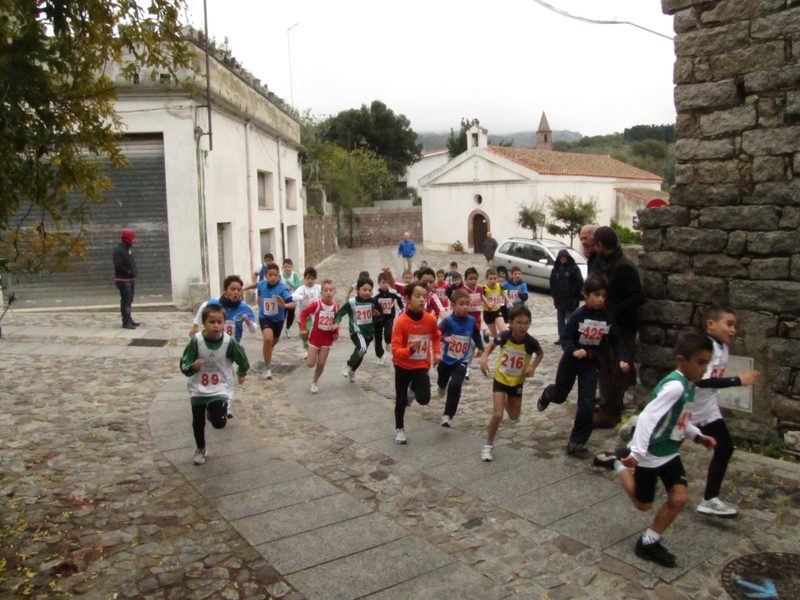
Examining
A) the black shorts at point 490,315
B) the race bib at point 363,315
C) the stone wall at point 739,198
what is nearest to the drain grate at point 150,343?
the race bib at point 363,315

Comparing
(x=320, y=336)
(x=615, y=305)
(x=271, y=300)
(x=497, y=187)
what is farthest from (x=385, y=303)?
(x=497, y=187)

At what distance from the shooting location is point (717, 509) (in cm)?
483

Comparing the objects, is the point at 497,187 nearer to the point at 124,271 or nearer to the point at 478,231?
the point at 478,231

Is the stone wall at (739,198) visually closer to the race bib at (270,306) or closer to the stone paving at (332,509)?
the stone paving at (332,509)

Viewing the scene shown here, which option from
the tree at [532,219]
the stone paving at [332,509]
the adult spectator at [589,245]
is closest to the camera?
the stone paving at [332,509]

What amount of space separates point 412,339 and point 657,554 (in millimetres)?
3117

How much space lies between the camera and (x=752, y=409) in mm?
6152

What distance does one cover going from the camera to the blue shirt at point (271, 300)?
9789 mm

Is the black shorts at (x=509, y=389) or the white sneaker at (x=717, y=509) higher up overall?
the black shorts at (x=509, y=389)

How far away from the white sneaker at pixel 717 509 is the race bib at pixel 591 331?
1.73 meters

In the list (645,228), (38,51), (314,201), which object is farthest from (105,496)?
(314,201)

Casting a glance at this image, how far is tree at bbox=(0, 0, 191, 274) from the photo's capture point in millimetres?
4418

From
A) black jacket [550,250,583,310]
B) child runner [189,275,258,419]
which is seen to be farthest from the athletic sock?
black jacket [550,250,583,310]

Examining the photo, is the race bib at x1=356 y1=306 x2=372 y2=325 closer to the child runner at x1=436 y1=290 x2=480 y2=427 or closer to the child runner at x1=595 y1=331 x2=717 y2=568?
the child runner at x1=436 y1=290 x2=480 y2=427
